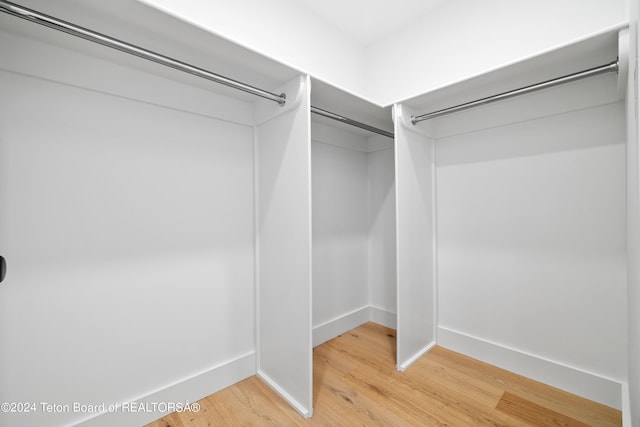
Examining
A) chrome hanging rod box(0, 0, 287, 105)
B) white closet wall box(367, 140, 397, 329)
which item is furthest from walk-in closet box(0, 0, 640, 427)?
white closet wall box(367, 140, 397, 329)

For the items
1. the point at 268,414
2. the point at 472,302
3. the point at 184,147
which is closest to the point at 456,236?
the point at 472,302

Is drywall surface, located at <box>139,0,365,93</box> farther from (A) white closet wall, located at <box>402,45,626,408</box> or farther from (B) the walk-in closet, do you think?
(A) white closet wall, located at <box>402,45,626,408</box>

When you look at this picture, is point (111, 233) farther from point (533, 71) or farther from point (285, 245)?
point (533, 71)

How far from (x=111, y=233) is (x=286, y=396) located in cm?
135

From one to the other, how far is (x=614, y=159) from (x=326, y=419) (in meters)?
2.17

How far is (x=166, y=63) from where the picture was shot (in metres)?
1.21

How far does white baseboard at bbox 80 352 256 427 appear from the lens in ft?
4.54

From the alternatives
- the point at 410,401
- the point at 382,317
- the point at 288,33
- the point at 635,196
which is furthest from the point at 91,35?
the point at 382,317

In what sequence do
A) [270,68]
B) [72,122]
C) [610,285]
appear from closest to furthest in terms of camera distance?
1. [72,122]
2. [270,68]
3. [610,285]

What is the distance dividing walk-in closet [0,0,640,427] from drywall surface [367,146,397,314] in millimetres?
438

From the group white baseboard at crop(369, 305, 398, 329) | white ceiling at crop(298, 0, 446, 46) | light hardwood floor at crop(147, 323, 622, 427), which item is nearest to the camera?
light hardwood floor at crop(147, 323, 622, 427)

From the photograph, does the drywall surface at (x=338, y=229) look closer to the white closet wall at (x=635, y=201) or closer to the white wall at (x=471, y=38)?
the white wall at (x=471, y=38)

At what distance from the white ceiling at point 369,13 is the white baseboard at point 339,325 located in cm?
263

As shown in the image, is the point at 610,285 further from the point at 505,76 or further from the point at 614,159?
the point at 505,76
